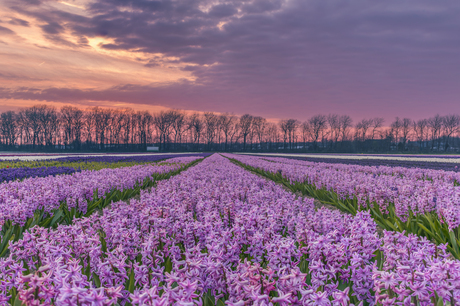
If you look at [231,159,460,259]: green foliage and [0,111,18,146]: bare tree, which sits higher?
[0,111,18,146]: bare tree

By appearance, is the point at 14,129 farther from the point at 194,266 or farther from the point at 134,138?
the point at 194,266

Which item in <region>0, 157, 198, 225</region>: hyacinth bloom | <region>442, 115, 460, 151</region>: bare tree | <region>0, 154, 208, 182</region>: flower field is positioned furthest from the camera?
<region>442, 115, 460, 151</region>: bare tree

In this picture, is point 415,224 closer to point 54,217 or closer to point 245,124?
point 54,217

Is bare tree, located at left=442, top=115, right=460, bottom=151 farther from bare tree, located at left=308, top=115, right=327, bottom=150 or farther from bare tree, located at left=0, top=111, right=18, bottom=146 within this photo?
bare tree, located at left=0, top=111, right=18, bottom=146

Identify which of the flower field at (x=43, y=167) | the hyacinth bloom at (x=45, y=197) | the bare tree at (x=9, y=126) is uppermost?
the bare tree at (x=9, y=126)

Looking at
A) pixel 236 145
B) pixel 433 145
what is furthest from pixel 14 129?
pixel 433 145

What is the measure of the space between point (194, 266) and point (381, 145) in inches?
3762

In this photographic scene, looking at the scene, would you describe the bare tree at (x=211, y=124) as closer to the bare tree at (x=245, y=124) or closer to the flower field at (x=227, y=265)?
the bare tree at (x=245, y=124)

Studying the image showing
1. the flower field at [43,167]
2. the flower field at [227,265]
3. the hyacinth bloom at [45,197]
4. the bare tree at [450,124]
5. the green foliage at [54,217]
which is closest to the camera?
the flower field at [227,265]

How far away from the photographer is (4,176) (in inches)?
441

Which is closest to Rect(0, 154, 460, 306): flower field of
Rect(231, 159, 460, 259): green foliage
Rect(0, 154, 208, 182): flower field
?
Rect(231, 159, 460, 259): green foliage

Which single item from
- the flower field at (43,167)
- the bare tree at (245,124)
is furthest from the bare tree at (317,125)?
the flower field at (43,167)

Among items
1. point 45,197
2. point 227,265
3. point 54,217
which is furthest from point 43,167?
point 227,265

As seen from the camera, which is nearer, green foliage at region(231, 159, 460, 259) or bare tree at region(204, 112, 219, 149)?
green foliage at region(231, 159, 460, 259)
